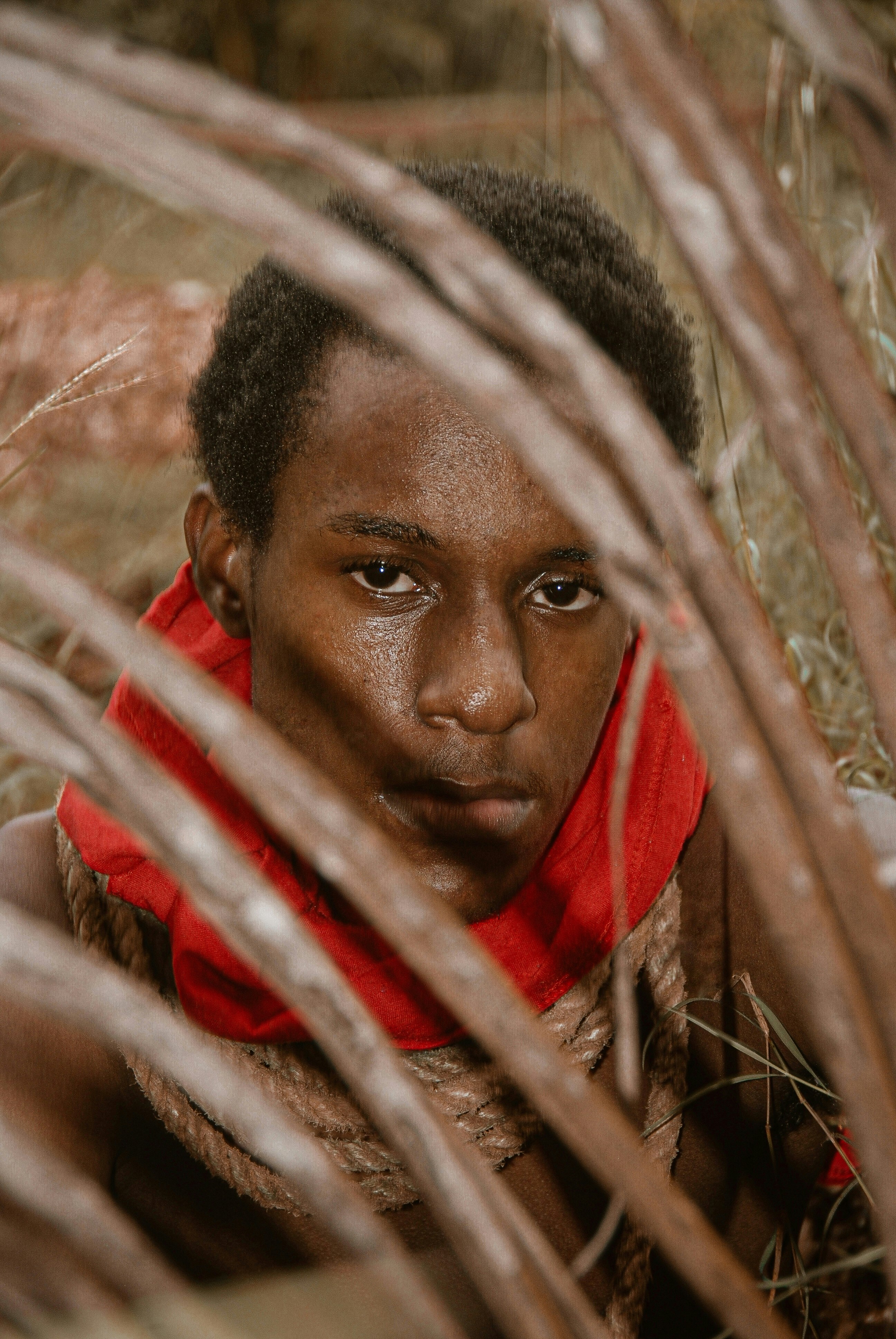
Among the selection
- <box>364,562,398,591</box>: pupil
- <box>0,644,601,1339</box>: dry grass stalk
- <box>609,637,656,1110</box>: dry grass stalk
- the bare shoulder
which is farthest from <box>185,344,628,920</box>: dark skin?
<box>0,644,601,1339</box>: dry grass stalk

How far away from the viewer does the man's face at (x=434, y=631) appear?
0.83 meters

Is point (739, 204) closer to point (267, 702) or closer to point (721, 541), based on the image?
point (721, 541)

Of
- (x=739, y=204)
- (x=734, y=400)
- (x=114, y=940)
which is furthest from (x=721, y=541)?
(x=734, y=400)

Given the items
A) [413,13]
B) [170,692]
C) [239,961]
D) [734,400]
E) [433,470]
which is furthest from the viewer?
[413,13]

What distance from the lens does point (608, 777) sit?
104 cm

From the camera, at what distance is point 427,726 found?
85 centimetres

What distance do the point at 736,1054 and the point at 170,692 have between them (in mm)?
953

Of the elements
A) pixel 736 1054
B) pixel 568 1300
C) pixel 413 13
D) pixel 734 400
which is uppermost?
pixel 413 13

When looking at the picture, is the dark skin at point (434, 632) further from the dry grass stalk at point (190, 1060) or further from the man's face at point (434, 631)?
the dry grass stalk at point (190, 1060)

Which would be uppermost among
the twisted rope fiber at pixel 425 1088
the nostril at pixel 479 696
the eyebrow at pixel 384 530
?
the eyebrow at pixel 384 530

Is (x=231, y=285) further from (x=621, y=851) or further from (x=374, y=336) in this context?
(x=621, y=851)

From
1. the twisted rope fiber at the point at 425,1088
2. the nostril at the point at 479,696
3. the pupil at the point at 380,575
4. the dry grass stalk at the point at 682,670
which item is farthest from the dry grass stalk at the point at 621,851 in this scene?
the twisted rope fiber at the point at 425,1088

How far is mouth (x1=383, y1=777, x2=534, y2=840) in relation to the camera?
0.86 meters

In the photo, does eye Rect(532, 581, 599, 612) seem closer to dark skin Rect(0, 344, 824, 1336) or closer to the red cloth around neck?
dark skin Rect(0, 344, 824, 1336)
